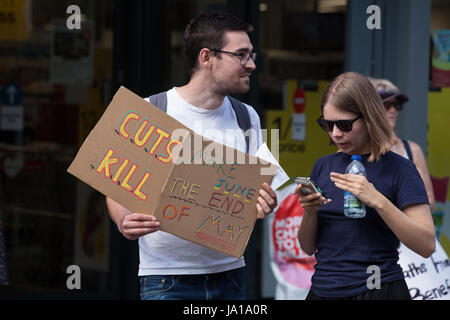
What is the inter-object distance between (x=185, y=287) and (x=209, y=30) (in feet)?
3.70

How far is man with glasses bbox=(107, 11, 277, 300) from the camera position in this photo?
3.22m

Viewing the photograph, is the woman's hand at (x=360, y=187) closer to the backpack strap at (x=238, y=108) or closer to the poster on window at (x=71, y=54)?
the backpack strap at (x=238, y=108)

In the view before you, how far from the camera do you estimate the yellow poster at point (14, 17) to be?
6.07m

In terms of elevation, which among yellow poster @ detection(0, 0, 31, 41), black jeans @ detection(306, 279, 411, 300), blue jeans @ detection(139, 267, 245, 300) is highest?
yellow poster @ detection(0, 0, 31, 41)

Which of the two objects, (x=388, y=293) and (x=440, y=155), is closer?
(x=388, y=293)

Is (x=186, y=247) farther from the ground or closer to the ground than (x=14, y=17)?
closer to the ground

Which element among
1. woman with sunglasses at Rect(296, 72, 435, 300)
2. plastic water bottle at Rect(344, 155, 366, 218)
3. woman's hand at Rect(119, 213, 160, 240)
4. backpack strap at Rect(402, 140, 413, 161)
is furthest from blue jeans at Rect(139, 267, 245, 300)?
backpack strap at Rect(402, 140, 413, 161)

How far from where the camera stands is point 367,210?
2.94 metres

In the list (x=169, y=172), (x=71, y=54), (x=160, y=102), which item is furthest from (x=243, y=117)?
(x=71, y=54)

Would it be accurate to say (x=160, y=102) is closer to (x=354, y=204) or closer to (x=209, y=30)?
(x=209, y=30)

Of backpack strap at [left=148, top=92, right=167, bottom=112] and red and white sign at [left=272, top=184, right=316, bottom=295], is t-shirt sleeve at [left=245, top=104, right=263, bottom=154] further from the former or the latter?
red and white sign at [left=272, top=184, right=316, bottom=295]

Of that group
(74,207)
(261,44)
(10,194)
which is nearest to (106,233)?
(74,207)

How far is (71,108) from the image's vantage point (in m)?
6.23

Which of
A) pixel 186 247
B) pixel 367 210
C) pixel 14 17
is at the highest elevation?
pixel 14 17
